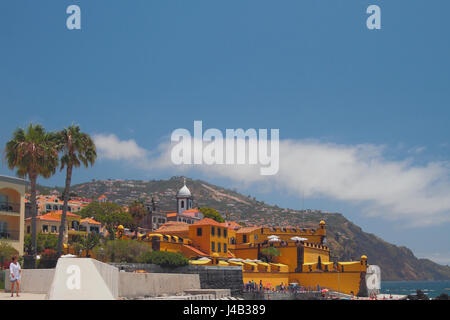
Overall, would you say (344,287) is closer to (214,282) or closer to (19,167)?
(214,282)

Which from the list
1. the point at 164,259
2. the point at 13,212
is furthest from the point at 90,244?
the point at 13,212

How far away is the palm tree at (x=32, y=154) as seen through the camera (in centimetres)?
3612

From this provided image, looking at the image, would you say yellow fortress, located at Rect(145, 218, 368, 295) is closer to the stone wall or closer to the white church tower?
the stone wall

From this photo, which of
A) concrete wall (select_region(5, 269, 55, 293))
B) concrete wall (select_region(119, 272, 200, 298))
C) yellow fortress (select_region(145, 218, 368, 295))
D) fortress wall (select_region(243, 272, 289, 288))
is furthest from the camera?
yellow fortress (select_region(145, 218, 368, 295))

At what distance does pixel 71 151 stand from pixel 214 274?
15.8m

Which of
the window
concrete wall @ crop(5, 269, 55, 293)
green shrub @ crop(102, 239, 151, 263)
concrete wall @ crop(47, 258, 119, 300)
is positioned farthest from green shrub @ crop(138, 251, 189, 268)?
the window

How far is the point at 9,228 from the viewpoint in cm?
4025

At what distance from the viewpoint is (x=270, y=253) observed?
61.8 meters

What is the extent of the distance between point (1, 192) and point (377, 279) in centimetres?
4293

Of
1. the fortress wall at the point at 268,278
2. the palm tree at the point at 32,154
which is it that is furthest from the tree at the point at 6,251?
the fortress wall at the point at 268,278

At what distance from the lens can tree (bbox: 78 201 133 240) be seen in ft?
244

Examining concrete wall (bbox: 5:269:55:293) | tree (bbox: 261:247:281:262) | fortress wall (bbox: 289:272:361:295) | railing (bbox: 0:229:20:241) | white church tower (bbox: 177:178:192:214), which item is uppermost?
white church tower (bbox: 177:178:192:214)

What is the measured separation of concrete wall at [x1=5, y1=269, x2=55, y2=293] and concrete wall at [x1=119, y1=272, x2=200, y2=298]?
4706 millimetres

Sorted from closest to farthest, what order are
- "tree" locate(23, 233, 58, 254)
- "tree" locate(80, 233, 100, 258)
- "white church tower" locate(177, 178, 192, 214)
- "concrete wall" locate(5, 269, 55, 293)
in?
"concrete wall" locate(5, 269, 55, 293)
"tree" locate(80, 233, 100, 258)
"tree" locate(23, 233, 58, 254)
"white church tower" locate(177, 178, 192, 214)
